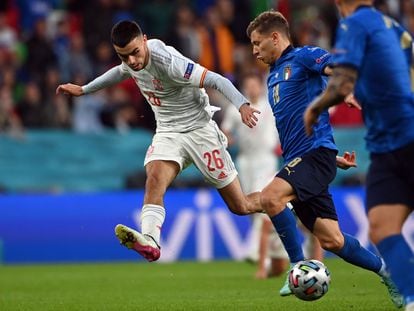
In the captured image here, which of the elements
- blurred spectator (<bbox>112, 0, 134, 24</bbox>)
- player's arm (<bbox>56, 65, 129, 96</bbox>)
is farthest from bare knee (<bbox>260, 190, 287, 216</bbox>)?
blurred spectator (<bbox>112, 0, 134, 24</bbox>)

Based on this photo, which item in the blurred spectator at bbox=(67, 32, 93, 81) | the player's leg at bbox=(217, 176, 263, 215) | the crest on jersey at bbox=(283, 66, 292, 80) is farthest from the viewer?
the blurred spectator at bbox=(67, 32, 93, 81)

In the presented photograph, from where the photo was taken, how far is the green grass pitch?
920cm

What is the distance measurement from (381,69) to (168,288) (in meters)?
5.58

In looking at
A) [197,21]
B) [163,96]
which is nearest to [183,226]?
[197,21]

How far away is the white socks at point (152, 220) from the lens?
9.43 meters

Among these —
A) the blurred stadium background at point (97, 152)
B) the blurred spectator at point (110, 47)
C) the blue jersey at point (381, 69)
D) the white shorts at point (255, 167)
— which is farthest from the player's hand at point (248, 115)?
the blurred spectator at point (110, 47)

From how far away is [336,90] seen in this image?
262 inches

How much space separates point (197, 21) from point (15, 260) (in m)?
6.08

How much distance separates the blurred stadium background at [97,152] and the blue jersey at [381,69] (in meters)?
9.42

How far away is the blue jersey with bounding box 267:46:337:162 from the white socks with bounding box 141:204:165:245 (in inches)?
52.6

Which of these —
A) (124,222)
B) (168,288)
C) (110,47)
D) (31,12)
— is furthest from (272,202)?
(31,12)

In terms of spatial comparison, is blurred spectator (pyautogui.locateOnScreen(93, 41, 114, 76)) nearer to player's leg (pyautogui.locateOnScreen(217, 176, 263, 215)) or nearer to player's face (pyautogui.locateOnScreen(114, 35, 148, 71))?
player's leg (pyautogui.locateOnScreen(217, 176, 263, 215))

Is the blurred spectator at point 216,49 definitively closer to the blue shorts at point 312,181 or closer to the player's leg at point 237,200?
the player's leg at point 237,200

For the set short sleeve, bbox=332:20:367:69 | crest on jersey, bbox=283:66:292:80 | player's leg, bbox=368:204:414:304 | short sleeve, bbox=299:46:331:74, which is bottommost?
player's leg, bbox=368:204:414:304
